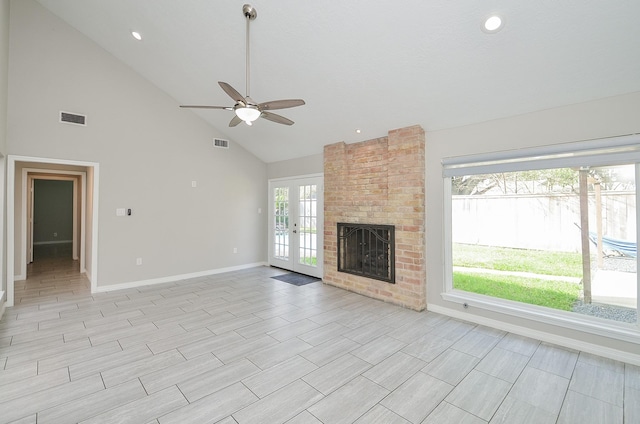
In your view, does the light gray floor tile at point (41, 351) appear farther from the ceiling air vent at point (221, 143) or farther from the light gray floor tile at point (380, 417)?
the ceiling air vent at point (221, 143)

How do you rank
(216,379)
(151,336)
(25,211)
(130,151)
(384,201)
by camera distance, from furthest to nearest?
(25,211) → (130,151) → (384,201) → (151,336) → (216,379)

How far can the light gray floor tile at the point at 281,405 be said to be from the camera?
6.31ft

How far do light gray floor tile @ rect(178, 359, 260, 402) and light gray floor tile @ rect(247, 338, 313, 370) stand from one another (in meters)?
0.09

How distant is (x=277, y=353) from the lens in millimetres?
2807

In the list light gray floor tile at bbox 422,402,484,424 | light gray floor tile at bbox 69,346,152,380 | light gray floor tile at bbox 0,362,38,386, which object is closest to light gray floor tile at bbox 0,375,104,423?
light gray floor tile at bbox 69,346,152,380

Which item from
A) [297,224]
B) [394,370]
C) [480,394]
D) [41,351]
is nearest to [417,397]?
[394,370]

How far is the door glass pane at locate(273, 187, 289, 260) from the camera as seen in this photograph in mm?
6477

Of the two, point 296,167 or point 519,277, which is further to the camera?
point 296,167

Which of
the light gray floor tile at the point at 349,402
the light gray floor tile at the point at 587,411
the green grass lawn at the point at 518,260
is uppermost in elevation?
the green grass lawn at the point at 518,260

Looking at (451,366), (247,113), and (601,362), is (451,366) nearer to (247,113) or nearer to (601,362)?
(601,362)

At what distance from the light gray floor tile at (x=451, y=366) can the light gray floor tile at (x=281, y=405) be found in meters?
1.08

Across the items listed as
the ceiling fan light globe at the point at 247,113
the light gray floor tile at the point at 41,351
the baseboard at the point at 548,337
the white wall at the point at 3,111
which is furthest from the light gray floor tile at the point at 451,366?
the white wall at the point at 3,111

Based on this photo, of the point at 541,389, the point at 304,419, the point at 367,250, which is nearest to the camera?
the point at 304,419

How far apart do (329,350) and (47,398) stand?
2271mm
